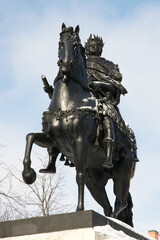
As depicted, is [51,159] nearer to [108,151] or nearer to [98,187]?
[108,151]

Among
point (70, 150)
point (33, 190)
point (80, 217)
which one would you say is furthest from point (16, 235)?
point (33, 190)

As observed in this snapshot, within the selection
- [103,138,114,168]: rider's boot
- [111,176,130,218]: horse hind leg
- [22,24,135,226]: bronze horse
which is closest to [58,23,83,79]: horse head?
[22,24,135,226]: bronze horse

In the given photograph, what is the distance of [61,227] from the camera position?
678 centimetres

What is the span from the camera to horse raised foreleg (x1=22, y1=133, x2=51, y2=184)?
7297 millimetres

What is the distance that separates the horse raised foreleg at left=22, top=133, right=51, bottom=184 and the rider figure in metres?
1.03

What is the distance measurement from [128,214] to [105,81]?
2.63 m

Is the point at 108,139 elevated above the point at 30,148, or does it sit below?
above

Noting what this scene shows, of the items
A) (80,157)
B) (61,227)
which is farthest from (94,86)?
(61,227)

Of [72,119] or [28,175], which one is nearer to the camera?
[28,175]

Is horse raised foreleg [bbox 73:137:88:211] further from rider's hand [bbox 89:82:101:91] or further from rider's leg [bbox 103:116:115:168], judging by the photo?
rider's hand [bbox 89:82:101:91]

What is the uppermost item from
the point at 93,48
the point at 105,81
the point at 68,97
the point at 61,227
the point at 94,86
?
the point at 93,48

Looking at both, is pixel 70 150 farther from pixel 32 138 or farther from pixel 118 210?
pixel 118 210

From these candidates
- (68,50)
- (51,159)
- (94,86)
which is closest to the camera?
(68,50)

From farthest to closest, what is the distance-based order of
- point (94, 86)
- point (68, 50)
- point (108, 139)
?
point (94, 86), point (108, 139), point (68, 50)
